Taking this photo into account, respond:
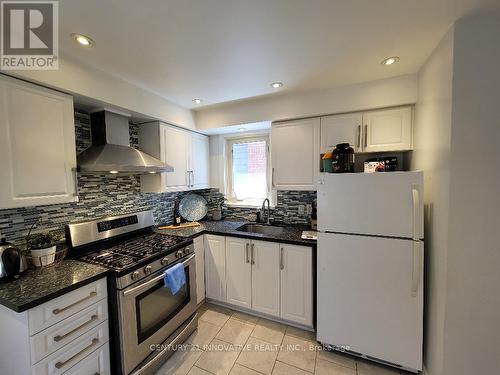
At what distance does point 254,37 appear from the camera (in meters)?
1.28

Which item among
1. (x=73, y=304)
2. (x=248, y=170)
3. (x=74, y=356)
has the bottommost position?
(x=74, y=356)

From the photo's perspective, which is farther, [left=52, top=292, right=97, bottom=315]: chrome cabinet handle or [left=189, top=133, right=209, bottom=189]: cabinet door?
[left=189, top=133, right=209, bottom=189]: cabinet door

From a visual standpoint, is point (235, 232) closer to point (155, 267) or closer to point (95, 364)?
point (155, 267)

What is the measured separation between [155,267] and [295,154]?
174cm

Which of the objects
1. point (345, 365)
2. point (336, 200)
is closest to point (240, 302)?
point (345, 365)

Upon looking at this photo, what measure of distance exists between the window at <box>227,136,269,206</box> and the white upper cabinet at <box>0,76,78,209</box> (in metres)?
1.87

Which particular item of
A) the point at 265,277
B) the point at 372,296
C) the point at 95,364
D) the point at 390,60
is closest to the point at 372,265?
A: the point at 372,296

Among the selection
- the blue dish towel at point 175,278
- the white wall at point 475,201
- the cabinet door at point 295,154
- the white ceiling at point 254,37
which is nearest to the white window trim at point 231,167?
the cabinet door at point 295,154

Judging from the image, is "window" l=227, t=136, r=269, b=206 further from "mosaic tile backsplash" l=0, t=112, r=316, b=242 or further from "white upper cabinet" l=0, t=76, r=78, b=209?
"white upper cabinet" l=0, t=76, r=78, b=209

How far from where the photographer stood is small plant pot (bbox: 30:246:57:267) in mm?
1408

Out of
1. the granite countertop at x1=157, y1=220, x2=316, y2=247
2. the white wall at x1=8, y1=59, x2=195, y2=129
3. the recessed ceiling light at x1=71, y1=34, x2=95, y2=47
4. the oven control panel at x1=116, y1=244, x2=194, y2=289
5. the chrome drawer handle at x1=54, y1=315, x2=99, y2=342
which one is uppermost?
the recessed ceiling light at x1=71, y1=34, x2=95, y2=47

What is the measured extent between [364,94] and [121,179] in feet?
8.39

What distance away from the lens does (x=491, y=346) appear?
1.19 m

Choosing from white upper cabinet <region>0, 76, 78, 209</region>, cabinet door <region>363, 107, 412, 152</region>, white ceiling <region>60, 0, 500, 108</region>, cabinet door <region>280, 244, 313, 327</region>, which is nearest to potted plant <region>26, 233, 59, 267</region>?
white upper cabinet <region>0, 76, 78, 209</region>
